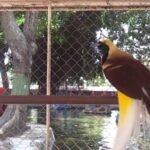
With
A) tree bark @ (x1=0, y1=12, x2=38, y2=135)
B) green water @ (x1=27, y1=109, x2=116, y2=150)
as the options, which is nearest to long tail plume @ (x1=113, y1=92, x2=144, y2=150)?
green water @ (x1=27, y1=109, x2=116, y2=150)

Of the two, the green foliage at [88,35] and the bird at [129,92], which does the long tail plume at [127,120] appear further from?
the green foliage at [88,35]

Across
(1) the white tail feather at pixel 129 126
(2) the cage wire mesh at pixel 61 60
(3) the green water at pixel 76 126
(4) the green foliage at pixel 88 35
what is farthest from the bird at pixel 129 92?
(4) the green foliage at pixel 88 35

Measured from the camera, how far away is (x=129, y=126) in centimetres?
91

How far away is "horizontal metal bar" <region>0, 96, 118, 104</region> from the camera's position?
113 cm

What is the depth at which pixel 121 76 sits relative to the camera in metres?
0.97

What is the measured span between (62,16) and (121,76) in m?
4.75

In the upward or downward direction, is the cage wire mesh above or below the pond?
above

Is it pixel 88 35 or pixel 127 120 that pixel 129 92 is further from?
pixel 88 35

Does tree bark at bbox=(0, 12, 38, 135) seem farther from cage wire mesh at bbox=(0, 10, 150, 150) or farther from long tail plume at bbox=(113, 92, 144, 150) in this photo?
long tail plume at bbox=(113, 92, 144, 150)

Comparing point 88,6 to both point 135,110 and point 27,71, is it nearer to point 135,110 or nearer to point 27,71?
point 135,110

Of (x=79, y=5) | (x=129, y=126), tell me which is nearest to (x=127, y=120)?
(x=129, y=126)

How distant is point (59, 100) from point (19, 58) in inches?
147

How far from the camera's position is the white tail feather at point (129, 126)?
35.9 inches

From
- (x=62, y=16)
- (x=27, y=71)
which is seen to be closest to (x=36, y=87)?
(x=27, y=71)
